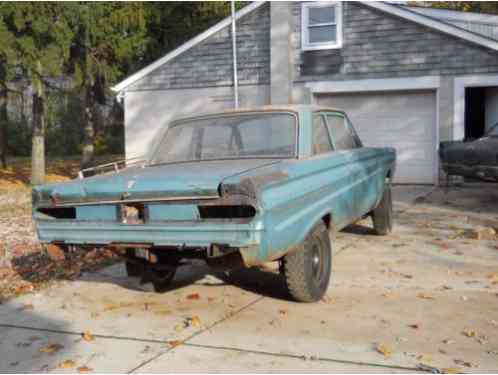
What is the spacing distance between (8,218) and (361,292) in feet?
24.9

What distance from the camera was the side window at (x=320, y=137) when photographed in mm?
6164

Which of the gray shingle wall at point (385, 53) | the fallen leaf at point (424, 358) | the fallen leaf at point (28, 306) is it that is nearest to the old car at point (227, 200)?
the fallen leaf at point (28, 306)

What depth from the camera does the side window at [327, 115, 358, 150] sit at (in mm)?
6764

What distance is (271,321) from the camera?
5.12 metres

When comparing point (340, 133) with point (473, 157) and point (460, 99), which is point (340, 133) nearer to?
point (473, 157)

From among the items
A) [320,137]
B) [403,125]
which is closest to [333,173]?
[320,137]

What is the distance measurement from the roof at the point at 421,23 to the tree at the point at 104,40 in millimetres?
946

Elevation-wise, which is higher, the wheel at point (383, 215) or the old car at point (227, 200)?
the old car at point (227, 200)

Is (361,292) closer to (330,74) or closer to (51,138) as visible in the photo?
(330,74)

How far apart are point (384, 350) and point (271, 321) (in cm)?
104

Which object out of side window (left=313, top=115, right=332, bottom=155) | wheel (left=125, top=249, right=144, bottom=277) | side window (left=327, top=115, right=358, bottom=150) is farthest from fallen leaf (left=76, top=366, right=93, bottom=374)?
side window (left=327, top=115, right=358, bottom=150)

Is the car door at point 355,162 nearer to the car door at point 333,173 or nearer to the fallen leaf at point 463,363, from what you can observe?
the car door at point 333,173

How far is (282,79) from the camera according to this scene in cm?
1680

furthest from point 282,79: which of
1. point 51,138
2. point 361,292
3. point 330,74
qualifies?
point 51,138
